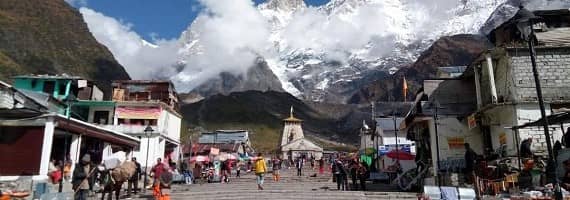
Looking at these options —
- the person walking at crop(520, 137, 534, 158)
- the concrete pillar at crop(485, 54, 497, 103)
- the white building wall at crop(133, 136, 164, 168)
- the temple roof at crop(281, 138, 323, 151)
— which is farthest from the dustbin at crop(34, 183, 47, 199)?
the temple roof at crop(281, 138, 323, 151)

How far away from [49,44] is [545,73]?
10134 centimetres

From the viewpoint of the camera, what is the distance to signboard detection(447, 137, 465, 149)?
23.0m

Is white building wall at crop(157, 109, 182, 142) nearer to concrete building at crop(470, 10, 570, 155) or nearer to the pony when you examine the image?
the pony

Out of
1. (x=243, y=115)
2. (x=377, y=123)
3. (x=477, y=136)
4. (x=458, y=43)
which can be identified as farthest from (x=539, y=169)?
(x=458, y=43)

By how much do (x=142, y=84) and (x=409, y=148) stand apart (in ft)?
96.5

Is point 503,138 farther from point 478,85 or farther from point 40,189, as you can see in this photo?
point 40,189

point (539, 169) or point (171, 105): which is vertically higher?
point (171, 105)

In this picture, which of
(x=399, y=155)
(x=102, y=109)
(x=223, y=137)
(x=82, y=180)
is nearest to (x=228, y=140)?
(x=223, y=137)

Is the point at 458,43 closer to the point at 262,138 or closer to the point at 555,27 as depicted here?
the point at 262,138

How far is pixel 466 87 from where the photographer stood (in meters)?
24.1

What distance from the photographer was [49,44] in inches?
3846

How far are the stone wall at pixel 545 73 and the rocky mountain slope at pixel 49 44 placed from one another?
75.0m

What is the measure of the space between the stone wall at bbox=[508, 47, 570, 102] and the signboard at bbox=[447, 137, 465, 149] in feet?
15.0

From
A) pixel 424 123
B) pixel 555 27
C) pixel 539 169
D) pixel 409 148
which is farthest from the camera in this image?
pixel 409 148
